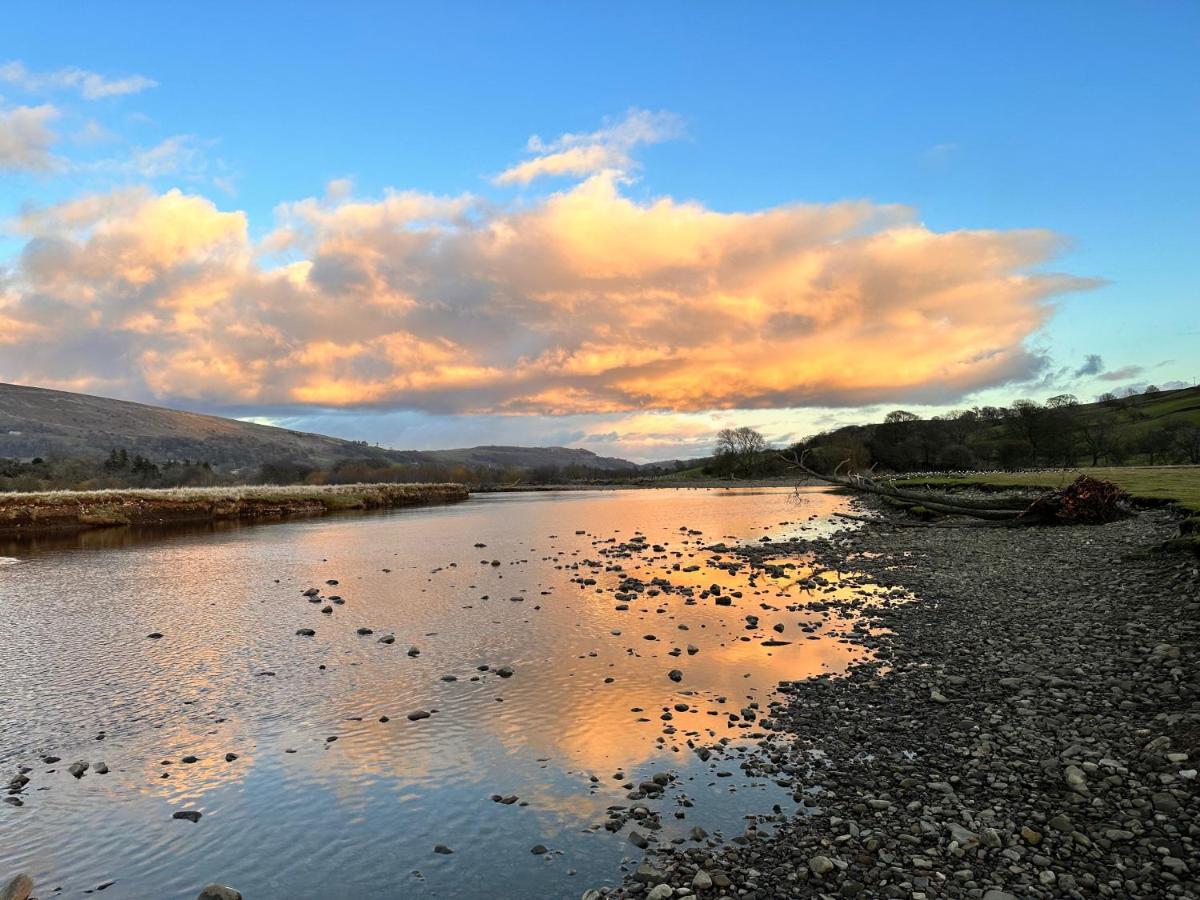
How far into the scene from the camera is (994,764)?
9.11 metres

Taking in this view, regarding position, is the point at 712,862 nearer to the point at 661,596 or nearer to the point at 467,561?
the point at 661,596

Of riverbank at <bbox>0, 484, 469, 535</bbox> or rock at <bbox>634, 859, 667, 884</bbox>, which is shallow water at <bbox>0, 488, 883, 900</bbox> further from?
riverbank at <bbox>0, 484, 469, 535</bbox>

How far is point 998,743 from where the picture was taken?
9766 mm

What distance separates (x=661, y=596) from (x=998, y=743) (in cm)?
1516

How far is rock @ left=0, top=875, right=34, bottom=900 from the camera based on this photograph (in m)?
7.07

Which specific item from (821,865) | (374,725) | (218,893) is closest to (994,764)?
(821,865)

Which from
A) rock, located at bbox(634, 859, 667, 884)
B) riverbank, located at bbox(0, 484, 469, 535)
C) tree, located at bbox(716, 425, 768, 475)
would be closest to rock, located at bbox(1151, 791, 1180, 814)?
rock, located at bbox(634, 859, 667, 884)

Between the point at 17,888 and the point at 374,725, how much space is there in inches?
223

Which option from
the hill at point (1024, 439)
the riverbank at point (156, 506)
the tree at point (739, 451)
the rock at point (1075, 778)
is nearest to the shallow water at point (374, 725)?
the rock at point (1075, 778)

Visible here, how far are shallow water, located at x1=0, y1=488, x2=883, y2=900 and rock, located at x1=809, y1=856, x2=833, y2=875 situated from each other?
121 centimetres

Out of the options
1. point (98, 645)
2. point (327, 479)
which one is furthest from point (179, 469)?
point (98, 645)

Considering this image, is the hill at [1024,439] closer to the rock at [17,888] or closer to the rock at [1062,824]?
the rock at [1062,824]

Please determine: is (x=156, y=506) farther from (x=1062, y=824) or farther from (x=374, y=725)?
(x=1062, y=824)

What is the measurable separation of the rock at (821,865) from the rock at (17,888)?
8377mm
